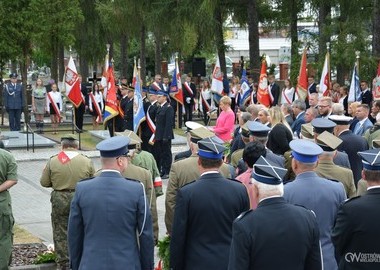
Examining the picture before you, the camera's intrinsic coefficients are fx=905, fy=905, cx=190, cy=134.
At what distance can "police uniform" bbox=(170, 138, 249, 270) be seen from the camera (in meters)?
7.07

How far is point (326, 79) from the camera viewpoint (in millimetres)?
23062

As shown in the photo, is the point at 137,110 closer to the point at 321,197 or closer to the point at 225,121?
the point at 225,121

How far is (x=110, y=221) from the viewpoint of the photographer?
23.0 feet

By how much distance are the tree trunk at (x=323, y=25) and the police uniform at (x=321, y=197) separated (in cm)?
2356

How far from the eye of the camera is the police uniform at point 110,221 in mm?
7004

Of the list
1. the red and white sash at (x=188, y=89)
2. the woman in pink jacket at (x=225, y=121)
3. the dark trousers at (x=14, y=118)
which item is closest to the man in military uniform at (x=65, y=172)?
the woman in pink jacket at (x=225, y=121)

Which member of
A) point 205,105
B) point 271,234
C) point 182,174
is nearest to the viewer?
point 271,234

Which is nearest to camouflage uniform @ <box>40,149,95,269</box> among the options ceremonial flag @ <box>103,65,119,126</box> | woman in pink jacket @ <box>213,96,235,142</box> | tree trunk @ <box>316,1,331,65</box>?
woman in pink jacket @ <box>213,96,235,142</box>

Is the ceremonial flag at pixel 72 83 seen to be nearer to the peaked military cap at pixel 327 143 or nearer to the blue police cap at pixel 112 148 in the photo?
the peaked military cap at pixel 327 143

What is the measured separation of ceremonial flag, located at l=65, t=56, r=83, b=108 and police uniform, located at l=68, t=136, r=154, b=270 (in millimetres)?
17346

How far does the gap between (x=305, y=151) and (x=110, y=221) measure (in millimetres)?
1594

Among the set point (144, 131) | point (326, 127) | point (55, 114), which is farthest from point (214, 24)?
point (326, 127)

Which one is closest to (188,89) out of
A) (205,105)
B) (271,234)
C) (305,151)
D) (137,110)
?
(205,105)

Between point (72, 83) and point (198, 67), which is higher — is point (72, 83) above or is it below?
above
